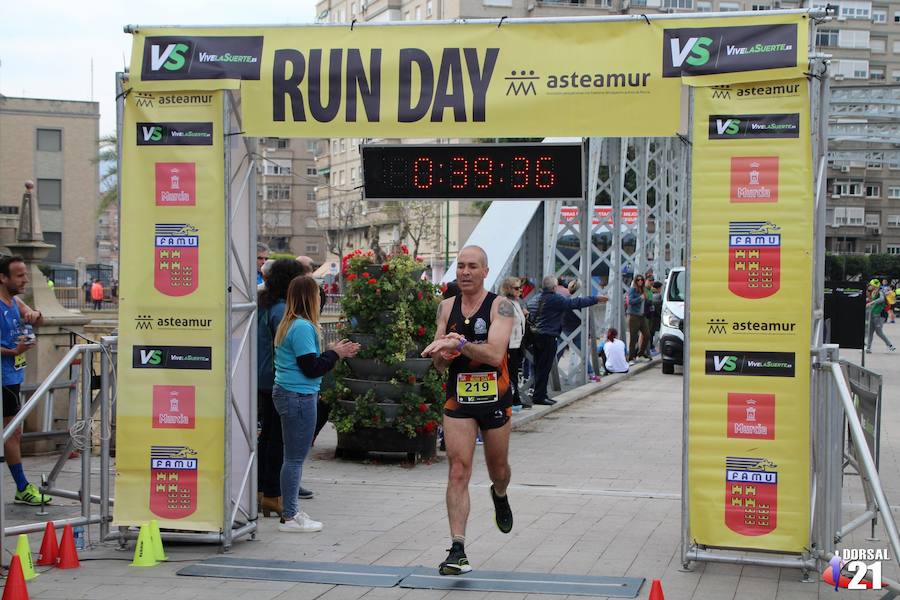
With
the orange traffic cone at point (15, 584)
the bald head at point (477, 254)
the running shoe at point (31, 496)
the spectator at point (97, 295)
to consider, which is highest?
the bald head at point (477, 254)

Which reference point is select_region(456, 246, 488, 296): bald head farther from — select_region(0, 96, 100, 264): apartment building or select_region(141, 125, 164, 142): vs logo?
select_region(0, 96, 100, 264): apartment building

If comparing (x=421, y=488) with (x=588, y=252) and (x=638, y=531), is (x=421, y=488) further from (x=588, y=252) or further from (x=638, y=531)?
(x=588, y=252)

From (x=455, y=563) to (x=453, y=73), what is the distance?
3.21 m

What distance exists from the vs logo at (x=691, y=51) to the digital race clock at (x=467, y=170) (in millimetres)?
2805

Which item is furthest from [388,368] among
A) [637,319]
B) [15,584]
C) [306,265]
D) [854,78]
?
[854,78]

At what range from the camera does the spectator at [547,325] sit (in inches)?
684

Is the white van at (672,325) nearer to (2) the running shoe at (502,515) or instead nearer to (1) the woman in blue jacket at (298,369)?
(1) the woman in blue jacket at (298,369)

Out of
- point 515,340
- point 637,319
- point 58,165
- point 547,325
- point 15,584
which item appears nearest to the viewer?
point 15,584

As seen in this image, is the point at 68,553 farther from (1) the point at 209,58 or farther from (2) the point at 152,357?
(1) the point at 209,58

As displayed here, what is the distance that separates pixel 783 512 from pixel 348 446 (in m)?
5.73

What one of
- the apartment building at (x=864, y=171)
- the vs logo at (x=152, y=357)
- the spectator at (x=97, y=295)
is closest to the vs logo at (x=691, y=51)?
the vs logo at (x=152, y=357)

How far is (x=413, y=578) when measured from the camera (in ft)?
23.4

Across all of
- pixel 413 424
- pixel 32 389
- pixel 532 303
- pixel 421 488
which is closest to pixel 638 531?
pixel 421 488

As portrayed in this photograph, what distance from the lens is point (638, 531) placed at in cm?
872
